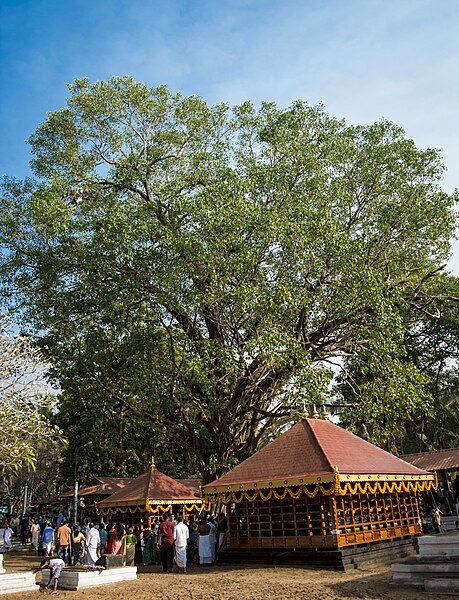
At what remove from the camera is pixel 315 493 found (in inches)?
525

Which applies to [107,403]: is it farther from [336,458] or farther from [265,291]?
[336,458]

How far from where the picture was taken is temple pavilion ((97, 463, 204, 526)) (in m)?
19.7

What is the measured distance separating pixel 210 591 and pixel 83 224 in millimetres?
13182

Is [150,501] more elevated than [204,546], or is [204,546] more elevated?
[150,501]

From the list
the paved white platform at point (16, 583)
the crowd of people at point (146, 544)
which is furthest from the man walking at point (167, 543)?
the paved white platform at point (16, 583)

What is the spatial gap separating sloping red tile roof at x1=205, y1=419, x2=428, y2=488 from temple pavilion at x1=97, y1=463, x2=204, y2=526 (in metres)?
4.98

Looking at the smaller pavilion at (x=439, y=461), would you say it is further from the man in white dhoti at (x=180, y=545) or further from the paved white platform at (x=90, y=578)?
the paved white platform at (x=90, y=578)

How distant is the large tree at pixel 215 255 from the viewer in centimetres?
1738

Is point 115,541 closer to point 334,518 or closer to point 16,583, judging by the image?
point 16,583

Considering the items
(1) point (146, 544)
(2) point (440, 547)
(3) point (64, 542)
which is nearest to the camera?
(2) point (440, 547)

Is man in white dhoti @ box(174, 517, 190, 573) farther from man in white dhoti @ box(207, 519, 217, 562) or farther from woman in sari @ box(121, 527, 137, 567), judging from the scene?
woman in sari @ box(121, 527, 137, 567)

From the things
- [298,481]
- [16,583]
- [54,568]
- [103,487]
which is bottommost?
[16,583]

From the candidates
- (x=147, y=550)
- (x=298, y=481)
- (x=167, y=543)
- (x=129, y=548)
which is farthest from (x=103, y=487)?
(x=298, y=481)

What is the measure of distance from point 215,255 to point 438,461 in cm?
1418
